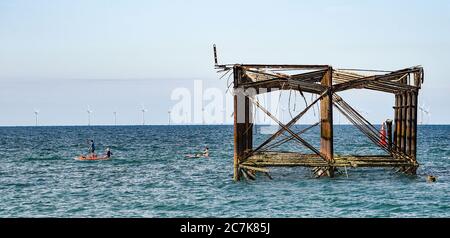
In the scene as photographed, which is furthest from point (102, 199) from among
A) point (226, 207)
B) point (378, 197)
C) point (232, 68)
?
point (378, 197)

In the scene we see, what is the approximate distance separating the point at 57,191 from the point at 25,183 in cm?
495

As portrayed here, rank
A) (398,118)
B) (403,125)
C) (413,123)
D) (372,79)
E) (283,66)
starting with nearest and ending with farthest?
(283,66), (372,79), (413,123), (403,125), (398,118)

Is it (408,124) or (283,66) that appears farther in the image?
(408,124)

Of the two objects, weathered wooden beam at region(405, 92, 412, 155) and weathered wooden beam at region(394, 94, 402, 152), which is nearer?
weathered wooden beam at region(405, 92, 412, 155)

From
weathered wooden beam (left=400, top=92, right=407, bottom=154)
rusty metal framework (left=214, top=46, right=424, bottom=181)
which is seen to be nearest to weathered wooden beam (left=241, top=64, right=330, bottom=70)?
rusty metal framework (left=214, top=46, right=424, bottom=181)

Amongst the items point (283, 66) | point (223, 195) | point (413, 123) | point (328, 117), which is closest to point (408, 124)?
point (413, 123)

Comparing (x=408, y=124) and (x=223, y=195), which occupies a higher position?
(x=408, y=124)

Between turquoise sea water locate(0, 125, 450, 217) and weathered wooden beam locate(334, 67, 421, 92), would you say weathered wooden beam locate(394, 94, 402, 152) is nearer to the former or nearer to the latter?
turquoise sea water locate(0, 125, 450, 217)

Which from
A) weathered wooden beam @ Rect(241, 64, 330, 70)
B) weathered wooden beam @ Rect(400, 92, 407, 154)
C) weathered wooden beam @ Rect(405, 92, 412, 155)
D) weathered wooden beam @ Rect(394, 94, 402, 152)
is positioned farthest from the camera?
weathered wooden beam @ Rect(394, 94, 402, 152)

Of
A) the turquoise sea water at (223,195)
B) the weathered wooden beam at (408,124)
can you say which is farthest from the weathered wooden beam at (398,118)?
the turquoise sea water at (223,195)

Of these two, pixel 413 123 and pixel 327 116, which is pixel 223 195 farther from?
pixel 413 123

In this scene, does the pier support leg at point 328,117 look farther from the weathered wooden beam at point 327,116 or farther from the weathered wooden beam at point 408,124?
the weathered wooden beam at point 408,124

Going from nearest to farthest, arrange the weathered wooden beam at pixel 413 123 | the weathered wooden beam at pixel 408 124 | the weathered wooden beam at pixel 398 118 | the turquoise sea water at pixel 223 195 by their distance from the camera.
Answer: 1. the turquoise sea water at pixel 223 195
2. the weathered wooden beam at pixel 413 123
3. the weathered wooden beam at pixel 408 124
4. the weathered wooden beam at pixel 398 118
